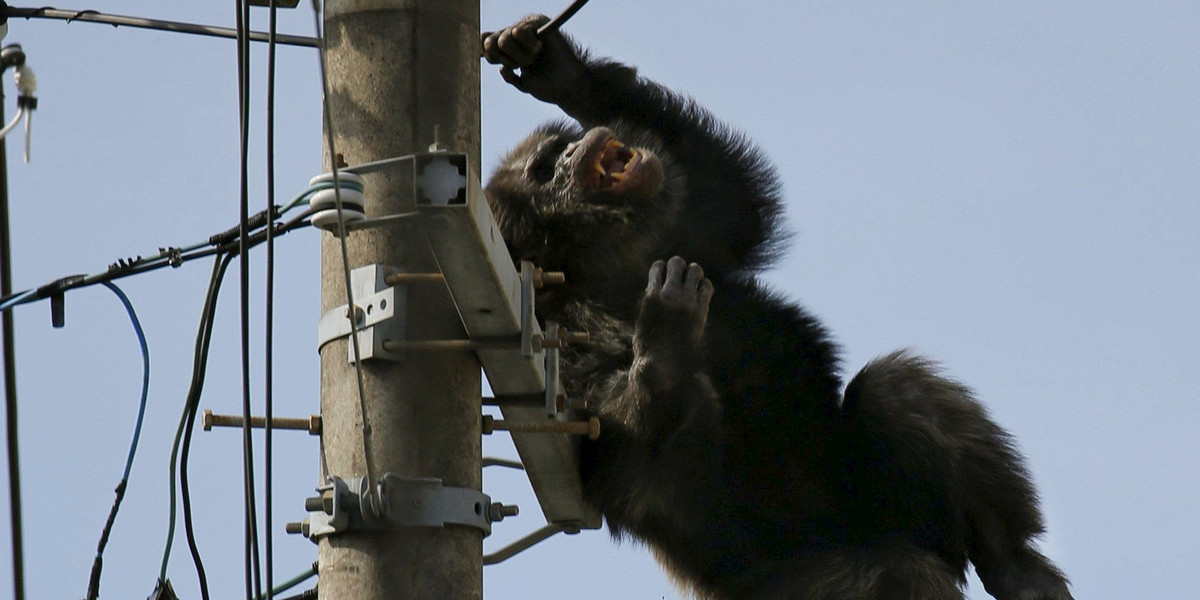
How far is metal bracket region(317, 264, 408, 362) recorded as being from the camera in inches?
133

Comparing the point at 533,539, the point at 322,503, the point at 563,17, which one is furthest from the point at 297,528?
the point at 563,17

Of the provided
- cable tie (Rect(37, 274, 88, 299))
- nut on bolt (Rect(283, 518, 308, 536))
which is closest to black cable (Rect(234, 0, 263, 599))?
nut on bolt (Rect(283, 518, 308, 536))

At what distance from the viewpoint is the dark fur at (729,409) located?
4734mm

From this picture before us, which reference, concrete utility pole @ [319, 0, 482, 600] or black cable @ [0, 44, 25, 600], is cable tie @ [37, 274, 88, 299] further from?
concrete utility pole @ [319, 0, 482, 600]

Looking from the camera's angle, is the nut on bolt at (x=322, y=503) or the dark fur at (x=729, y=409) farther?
the dark fur at (x=729, y=409)

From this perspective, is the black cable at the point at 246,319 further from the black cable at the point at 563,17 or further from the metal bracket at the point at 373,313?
the black cable at the point at 563,17

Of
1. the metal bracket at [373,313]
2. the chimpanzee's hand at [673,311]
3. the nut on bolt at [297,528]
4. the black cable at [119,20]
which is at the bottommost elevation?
the nut on bolt at [297,528]

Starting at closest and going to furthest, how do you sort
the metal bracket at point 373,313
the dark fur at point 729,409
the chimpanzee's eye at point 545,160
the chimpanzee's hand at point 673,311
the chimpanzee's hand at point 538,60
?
the metal bracket at point 373,313 < the chimpanzee's hand at point 673,311 < the dark fur at point 729,409 < the chimpanzee's hand at point 538,60 < the chimpanzee's eye at point 545,160

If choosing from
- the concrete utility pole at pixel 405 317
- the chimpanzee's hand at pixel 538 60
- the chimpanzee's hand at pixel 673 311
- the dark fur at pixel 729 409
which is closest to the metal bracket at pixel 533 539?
the dark fur at pixel 729 409

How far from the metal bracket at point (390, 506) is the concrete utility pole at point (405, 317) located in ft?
0.09

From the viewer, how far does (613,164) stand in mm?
5422

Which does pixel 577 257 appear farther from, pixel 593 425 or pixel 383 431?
pixel 383 431

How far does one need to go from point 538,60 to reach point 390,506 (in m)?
2.62

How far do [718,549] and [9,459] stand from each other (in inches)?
93.4
